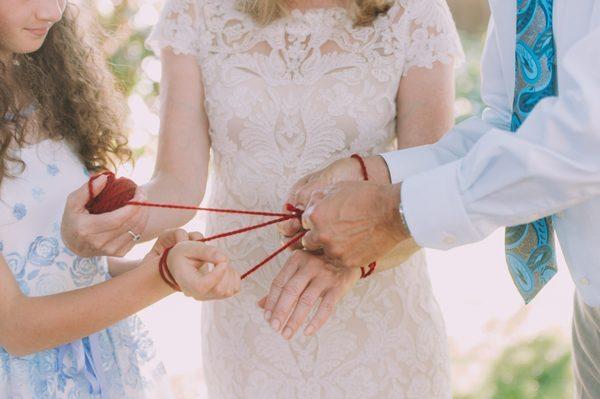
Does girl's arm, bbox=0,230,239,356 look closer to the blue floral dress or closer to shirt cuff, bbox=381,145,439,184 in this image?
the blue floral dress

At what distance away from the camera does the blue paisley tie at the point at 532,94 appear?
1844mm

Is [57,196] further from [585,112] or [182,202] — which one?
[585,112]

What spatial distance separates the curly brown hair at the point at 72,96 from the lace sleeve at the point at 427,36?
78 centimetres

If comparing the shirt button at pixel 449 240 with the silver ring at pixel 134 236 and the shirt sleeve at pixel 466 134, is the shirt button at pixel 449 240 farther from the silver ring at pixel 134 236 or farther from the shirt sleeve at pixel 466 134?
the silver ring at pixel 134 236

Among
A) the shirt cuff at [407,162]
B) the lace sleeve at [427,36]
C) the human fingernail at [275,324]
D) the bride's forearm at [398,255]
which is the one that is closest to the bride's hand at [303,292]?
the human fingernail at [275,324]

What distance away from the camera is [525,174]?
1653mm

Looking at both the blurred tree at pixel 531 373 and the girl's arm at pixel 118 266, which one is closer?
the girl's arm at pixel 118 266

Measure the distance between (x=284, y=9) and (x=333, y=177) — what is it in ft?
1.70

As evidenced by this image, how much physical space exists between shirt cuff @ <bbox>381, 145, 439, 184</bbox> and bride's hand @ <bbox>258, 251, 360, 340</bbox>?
0.25 meters

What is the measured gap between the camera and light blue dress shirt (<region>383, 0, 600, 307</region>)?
163 centimetres

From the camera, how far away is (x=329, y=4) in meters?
2.35

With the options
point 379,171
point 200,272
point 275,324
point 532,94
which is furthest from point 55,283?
point 532,94

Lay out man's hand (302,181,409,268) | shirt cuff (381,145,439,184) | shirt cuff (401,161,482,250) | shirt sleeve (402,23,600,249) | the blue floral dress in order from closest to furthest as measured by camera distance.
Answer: shirt sleeve (402,23,600,249) → shirt cuff (401,161,482,250) → man's hand (302,181,409,268) → the blue floral dress → shirt cuff (381,145,439,184)

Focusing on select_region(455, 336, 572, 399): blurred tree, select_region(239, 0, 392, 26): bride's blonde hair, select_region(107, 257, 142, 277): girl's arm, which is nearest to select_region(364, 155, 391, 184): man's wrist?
select_region(239, 0, 392, 26): bride's blonde hair
